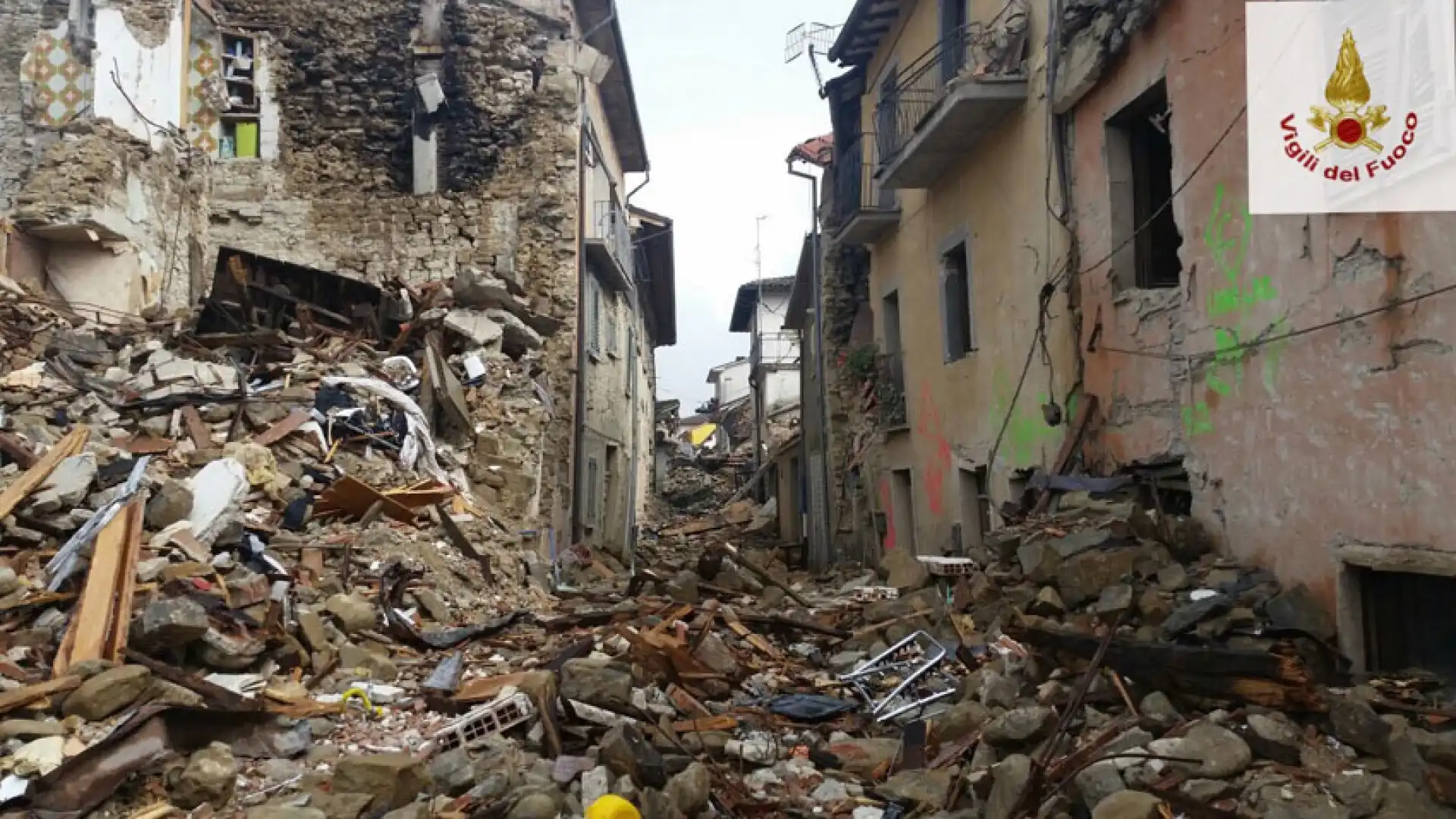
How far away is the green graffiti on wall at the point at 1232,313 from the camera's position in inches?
223

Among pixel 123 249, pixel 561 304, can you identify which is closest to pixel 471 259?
pixel 561 304

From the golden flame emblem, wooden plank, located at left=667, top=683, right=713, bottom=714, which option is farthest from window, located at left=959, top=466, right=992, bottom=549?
the golden flame emblem

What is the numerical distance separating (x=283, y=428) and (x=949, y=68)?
7.95 metres

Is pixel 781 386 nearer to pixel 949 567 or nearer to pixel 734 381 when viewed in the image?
pixel 734 381

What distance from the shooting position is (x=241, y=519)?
762cm

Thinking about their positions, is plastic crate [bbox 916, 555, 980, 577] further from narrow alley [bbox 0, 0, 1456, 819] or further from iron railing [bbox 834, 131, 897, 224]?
iron railing [bbox 834, 131, 897, 224]

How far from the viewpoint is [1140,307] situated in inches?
284

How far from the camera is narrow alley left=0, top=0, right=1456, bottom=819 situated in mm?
4418

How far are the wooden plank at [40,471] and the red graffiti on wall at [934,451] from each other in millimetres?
8947

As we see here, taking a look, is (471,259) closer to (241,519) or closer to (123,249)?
(123,249)

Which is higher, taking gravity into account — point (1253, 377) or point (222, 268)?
point (222, 268)

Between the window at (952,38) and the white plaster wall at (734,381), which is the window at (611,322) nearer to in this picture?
the window at (952,38)

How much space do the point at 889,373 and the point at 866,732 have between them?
31.2 feet

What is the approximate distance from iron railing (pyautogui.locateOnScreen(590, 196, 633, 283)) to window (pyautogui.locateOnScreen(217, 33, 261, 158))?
5.49m
